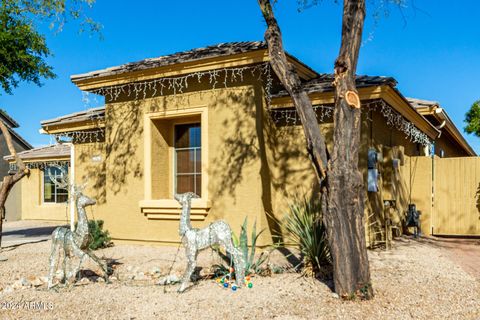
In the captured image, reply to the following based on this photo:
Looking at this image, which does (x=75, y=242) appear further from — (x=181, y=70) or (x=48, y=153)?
(x=48, y=153)

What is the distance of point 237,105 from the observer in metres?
8.66

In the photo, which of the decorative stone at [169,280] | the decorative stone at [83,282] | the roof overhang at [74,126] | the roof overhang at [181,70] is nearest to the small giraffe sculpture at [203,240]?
the decorative stone at [169,280]

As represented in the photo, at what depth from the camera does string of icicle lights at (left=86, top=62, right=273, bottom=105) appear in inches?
335

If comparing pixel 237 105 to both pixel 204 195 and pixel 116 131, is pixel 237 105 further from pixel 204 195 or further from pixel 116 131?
pixel 116 131

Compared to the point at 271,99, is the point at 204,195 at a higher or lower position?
lower

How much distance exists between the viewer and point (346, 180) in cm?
522

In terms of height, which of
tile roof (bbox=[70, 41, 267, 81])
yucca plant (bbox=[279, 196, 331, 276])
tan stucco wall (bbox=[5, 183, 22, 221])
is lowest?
tan stucco wall (bbox=[5, 183, 22, 221])

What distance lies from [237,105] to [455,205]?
20.9 ft

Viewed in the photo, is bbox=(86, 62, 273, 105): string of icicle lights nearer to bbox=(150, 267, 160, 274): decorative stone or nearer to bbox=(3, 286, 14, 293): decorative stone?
bbox=(150, 267, 160, 274): decorative stone

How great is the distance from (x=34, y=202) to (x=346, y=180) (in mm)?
17289

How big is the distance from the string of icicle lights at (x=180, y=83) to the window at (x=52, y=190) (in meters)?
9.45

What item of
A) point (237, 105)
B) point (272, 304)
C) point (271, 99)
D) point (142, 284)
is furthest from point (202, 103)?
point (272, 304)

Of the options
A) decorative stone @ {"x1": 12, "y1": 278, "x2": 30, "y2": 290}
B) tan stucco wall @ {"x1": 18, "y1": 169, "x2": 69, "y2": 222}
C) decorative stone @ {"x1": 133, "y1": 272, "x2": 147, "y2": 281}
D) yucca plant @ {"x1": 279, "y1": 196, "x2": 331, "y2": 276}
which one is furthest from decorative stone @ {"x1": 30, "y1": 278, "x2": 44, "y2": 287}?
tan stucco wall @ {"x1": 18, "y1": 169, "x2": 69, "y2": 222}

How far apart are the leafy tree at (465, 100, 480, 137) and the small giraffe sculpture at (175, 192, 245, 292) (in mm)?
21857
